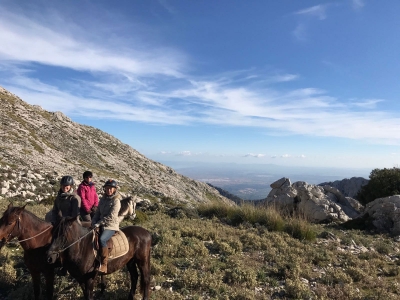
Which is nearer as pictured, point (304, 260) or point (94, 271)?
point (94, 271)

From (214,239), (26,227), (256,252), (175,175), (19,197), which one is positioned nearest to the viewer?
(26,227)

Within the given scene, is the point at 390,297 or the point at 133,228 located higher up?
the point at 133,228

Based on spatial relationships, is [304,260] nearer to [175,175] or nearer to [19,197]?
[19,197]

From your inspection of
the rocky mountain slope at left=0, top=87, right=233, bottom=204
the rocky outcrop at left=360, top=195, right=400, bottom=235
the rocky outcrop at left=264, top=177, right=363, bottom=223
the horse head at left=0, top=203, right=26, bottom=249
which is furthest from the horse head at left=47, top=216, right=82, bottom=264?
the rocky outcrop at left=360, top=195, right=400, bottom=235

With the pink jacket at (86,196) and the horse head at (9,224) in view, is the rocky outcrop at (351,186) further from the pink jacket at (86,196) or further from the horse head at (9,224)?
the horse head at (9,224)

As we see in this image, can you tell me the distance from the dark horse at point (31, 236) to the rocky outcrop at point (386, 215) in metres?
16.8

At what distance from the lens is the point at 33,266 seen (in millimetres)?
5754

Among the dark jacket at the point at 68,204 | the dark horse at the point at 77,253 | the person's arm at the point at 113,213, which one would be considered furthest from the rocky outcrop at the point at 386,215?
the dark jacket at the point at 68,204

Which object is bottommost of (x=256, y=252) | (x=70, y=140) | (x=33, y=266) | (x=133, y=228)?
(x=256, y=252)

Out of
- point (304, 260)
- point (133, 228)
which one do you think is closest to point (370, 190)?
point (304, 260)

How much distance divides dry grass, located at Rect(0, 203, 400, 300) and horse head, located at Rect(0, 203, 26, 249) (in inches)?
79.7

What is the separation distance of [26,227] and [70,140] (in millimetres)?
44860

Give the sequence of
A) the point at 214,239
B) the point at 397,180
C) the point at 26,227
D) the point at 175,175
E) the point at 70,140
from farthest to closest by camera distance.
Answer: the point at 175,175, the point at 70,140, the point at 397,180, the point at 214,239, the point at 26,227

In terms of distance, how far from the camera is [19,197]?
17.6 meters
